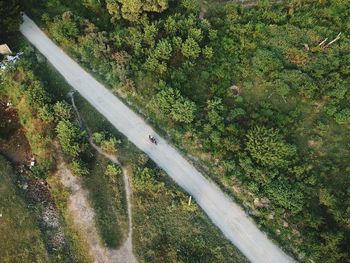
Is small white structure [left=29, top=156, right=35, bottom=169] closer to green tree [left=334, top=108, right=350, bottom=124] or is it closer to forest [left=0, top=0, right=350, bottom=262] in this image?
forest [left=0, top=0, right=350, bottom=262]

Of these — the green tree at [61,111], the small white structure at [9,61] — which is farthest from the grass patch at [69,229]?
the small white structure at [9,61]

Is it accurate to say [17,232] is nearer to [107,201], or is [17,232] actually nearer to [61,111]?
[107,201]

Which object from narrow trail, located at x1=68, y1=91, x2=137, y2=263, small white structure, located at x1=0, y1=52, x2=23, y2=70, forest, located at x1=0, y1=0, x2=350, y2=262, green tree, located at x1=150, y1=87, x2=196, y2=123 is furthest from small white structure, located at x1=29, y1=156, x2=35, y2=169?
green tree, located at x1=150, y1=87, x2=196, y2=123

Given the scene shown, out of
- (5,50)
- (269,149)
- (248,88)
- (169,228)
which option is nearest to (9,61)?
(5,50)

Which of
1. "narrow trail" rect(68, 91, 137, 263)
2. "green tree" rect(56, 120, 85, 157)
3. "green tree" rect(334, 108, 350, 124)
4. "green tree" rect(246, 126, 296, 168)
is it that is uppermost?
"green tree" rect(334, 108, 350, 124)

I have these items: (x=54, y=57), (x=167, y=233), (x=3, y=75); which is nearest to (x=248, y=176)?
(x=167, y=233)

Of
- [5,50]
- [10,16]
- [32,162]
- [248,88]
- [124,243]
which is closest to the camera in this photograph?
[124,243]
